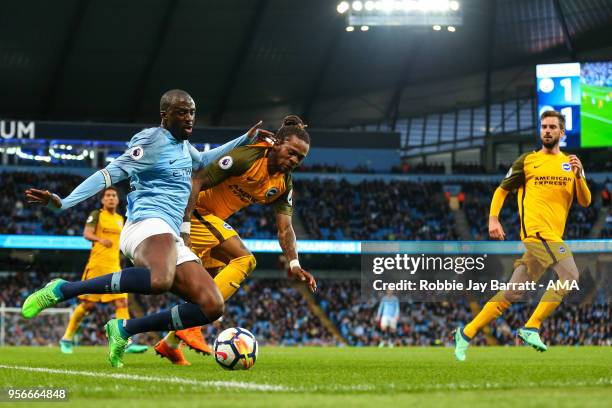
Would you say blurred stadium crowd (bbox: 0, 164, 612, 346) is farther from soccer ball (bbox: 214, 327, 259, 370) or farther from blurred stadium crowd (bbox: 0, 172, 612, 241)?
soccer ball (bbox: 214, 327, 259, 370)


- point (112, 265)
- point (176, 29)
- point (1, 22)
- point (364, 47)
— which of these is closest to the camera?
point (112, 265)

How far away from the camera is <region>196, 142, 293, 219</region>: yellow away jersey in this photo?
26.7 feet

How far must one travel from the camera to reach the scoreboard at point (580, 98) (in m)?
32.2

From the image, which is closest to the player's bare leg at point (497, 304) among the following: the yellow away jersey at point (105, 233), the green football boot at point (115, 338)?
the green football boot at point (115, 338)

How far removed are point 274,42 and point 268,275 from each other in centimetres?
1000

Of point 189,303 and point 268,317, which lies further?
point 268,317

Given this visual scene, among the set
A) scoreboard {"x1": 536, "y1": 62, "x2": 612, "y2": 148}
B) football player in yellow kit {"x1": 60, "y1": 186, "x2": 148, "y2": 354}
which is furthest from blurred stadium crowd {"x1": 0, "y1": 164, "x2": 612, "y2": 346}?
football player in yellow kit {"x1": 60, "y1": 186, "x2": 148, "y2": 354}

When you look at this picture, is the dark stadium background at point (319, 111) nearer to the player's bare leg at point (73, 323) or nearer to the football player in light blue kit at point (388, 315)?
the football player in light blue kit at point (388, 315)

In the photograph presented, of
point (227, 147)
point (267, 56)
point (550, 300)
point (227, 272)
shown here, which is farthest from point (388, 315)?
point (227, 147)

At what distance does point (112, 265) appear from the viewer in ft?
44.9

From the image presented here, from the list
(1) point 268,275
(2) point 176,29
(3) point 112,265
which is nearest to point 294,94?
(2) point 176,29

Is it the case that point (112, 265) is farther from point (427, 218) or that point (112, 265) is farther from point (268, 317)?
point (427, 218)

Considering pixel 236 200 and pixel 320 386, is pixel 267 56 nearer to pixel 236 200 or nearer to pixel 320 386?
pixel 236 200

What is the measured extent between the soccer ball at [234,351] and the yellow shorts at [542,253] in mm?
3088
